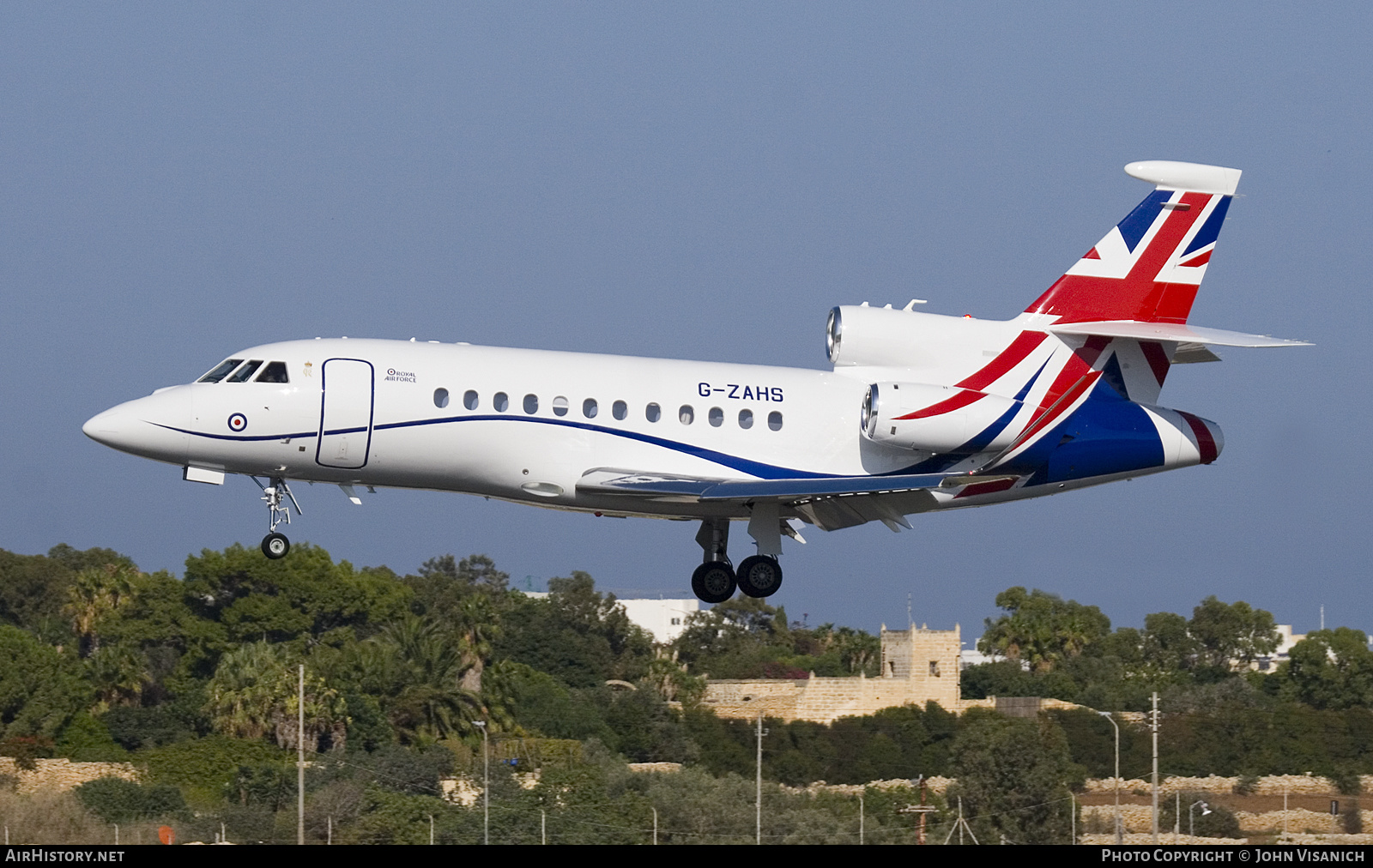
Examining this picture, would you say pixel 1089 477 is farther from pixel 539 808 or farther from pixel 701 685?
pixel 701 685

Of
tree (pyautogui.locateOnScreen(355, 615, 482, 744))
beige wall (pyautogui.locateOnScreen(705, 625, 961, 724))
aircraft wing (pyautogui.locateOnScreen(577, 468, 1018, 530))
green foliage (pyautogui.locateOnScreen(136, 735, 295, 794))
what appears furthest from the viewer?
beige wall (pyautogui.locateOnScreen(705, 625, 961, 724))

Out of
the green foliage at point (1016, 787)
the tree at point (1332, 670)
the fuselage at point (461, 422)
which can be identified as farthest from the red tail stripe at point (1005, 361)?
the tree at point (1332, 670)

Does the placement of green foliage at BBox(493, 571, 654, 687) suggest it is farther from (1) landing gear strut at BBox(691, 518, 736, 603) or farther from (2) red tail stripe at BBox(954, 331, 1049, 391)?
(2) red tail stripe at BBox(954, 331, 1049, 391)

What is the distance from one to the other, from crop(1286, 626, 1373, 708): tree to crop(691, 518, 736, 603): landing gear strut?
59530 millimetres

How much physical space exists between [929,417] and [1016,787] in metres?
25.8

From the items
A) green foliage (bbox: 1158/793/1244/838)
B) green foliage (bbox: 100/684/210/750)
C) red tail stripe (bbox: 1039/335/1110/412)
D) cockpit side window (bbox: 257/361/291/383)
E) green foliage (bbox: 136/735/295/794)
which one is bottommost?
green foliage (bbox: 1158/793/1244/838)

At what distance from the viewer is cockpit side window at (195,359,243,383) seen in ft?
93.4

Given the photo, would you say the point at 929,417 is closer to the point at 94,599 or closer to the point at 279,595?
the point at 279,595

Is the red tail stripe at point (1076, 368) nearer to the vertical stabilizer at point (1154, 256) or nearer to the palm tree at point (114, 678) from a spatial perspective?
the vertical stabilizer at point (1154, 256)

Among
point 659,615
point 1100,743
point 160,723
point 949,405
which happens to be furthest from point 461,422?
point 659,615

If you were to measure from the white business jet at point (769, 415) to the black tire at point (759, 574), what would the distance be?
0.05 m

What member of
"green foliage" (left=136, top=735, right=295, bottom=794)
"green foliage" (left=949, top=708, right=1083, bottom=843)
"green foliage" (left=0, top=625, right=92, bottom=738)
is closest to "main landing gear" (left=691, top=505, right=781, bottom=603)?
"green foliage" (left=949, top=708, right=1083, bottom=843)

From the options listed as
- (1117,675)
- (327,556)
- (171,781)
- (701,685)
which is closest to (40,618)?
(327,556)
